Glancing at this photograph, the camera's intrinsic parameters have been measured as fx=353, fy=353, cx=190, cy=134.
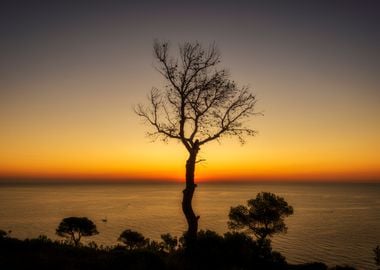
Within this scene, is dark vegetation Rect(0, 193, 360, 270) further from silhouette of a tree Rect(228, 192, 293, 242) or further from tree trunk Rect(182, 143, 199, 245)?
silhouette of a tree Rect(228, 192, 293, 242)

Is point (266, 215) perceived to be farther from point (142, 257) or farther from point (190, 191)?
point (142, 257)

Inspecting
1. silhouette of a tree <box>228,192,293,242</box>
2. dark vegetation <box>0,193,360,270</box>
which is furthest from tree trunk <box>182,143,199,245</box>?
silhouette of a tree <box>228,192,293,242</box>

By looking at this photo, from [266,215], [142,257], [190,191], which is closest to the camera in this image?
[142,257]

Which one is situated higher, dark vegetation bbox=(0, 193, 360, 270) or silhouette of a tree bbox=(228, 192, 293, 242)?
dark vegetation bbox=(0, 193, 360, 270)

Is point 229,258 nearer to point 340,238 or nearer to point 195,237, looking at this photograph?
point 195,237

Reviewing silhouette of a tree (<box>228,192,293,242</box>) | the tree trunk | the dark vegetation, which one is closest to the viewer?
the dark vegetation

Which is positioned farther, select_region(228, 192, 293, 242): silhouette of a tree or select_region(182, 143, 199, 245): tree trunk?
select_region(228, 192, 293, 242): silhouette of a tree

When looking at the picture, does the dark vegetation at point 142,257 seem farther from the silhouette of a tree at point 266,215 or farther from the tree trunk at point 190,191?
the silhouette of a tree at point 266,215

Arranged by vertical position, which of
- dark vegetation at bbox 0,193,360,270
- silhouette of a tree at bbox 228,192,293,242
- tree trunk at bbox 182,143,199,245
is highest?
tree trunk at bbox 182,143,199,245

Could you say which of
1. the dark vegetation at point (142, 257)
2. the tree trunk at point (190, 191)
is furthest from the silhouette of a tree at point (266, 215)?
the tree trunk at point (190, 191)

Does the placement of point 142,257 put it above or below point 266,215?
above

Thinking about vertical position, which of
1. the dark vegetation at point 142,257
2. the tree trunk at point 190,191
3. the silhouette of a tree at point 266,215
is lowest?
the silhouette of a tree at point 266,215

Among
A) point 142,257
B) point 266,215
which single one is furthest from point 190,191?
point 266,215

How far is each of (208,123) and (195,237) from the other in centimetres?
533
